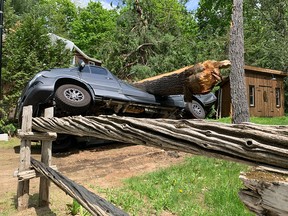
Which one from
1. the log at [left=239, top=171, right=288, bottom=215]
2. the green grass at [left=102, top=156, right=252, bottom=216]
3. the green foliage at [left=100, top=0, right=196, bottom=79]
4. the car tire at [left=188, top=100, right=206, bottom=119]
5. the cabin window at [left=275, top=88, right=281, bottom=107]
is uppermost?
the green foliage at [left=100, top=0, right=196, bottom=79]

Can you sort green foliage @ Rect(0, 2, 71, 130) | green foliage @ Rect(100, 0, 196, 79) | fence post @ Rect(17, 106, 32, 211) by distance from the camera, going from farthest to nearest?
green foliage @ Rect(100, 0, 196, 79) → green foliage @ Rect(0, 2, 71, 130) → fence post @ Rect(17, 106, 32, 211)

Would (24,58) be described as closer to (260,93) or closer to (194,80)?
(194,80)

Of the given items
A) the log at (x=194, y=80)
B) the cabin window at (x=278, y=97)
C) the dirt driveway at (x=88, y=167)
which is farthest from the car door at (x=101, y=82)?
the cabin window at (x=278, y=97)

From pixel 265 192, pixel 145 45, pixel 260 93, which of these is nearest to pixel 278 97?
pixel 260 93

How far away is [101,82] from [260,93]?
43.0 ft

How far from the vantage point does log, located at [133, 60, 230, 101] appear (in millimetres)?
6570

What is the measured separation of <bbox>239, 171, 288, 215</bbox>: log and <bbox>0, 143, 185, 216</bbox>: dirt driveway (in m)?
3.49

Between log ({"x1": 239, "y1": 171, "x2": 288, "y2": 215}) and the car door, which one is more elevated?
the car door

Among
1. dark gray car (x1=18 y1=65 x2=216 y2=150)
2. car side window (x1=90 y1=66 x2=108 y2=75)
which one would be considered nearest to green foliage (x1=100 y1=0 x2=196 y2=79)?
dark gray car (x1=18 y1=65 x2=216 y2=150)

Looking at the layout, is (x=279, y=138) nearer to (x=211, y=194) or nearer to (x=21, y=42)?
(x=211, y=194)

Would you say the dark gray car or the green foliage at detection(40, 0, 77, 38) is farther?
the green foliage at detection(40, 0, 77, 38)

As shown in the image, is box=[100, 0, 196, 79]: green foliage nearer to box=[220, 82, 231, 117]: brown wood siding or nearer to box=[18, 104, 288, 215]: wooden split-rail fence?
box=[220, 82, 231, 117]: brown wood siding

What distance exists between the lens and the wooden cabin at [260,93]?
1711cm

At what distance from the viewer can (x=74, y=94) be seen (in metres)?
7.23
